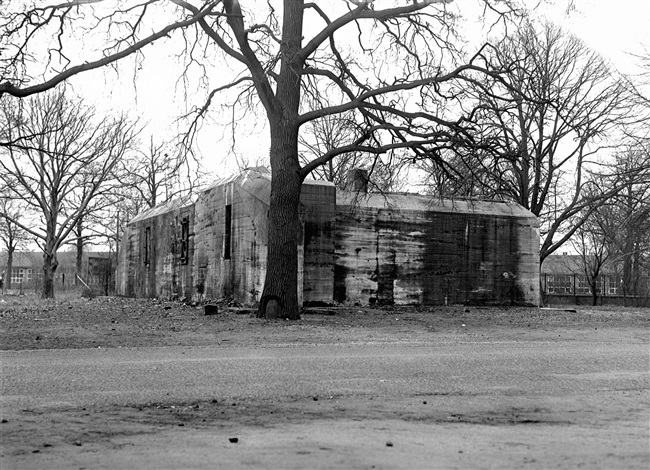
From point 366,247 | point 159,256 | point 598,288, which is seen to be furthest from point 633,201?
point 598,288

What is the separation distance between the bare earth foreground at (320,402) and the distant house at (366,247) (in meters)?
9.77

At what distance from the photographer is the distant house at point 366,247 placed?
2278 cm

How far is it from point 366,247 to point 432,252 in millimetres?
2661

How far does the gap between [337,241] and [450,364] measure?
47.8 feet

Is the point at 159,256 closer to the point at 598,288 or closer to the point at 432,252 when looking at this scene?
the point at 432,252

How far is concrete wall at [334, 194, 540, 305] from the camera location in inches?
951

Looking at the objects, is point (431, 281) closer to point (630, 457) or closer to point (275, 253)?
point (275, 253)

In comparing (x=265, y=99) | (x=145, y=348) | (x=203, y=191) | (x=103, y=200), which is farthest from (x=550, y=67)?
(x=145, y=348)

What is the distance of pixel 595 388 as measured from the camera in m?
7.80

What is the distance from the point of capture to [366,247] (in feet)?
79.9

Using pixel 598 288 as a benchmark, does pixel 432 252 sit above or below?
above

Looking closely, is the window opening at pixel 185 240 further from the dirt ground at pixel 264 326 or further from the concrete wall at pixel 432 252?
the concrete wall at pixel 432 252

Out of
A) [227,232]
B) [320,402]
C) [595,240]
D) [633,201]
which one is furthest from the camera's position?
[595,240]

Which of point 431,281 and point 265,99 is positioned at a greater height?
point 265,99
